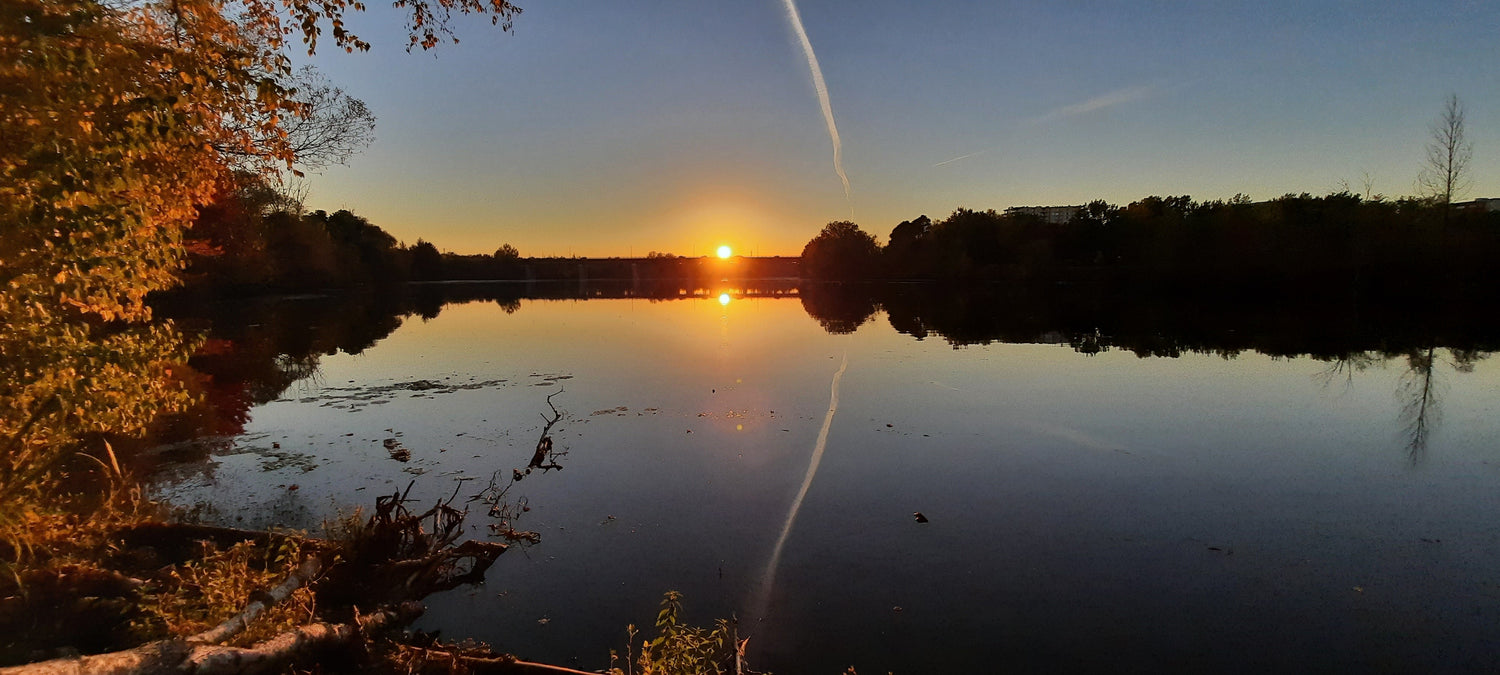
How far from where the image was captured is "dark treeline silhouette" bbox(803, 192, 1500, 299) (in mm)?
56812

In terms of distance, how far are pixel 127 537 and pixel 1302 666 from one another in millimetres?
11736

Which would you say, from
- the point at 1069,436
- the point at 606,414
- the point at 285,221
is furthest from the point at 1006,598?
the point at 285,221

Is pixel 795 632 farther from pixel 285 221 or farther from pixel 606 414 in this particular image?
pixel 285 221

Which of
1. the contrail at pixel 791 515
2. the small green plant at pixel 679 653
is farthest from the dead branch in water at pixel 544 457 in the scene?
the small green plant at pixel 679 653

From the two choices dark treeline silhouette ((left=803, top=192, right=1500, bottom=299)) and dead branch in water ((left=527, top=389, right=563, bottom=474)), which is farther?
dark treeline silhouette ((left=803, top=192, right=1500, bottom=299))

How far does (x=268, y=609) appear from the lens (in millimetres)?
5766

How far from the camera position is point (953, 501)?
10461 mm

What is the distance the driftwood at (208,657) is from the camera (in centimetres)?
420

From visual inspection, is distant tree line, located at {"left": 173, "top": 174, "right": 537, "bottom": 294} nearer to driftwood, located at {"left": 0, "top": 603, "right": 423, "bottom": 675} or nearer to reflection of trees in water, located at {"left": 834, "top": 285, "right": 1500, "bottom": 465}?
driftwood, located at {"left": 0, "top": 603, "right": 423, "bottom": 675}

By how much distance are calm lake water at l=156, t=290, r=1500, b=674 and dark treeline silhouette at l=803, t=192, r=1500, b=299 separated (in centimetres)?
4675

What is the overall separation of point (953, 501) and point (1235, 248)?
77.0 metres

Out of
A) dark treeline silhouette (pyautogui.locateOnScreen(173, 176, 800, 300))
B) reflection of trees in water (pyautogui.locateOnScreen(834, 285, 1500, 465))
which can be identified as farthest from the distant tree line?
reflection of trees in water (pyautogui.locateOnScreen(834, 285, 1500, 465))

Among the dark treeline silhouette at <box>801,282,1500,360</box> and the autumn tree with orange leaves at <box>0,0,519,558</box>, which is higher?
the autumn tree with orange leaves at <box>0,0,519,558</box>

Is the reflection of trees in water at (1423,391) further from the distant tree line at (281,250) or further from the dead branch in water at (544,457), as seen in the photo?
the distant tree line at (281,250)
